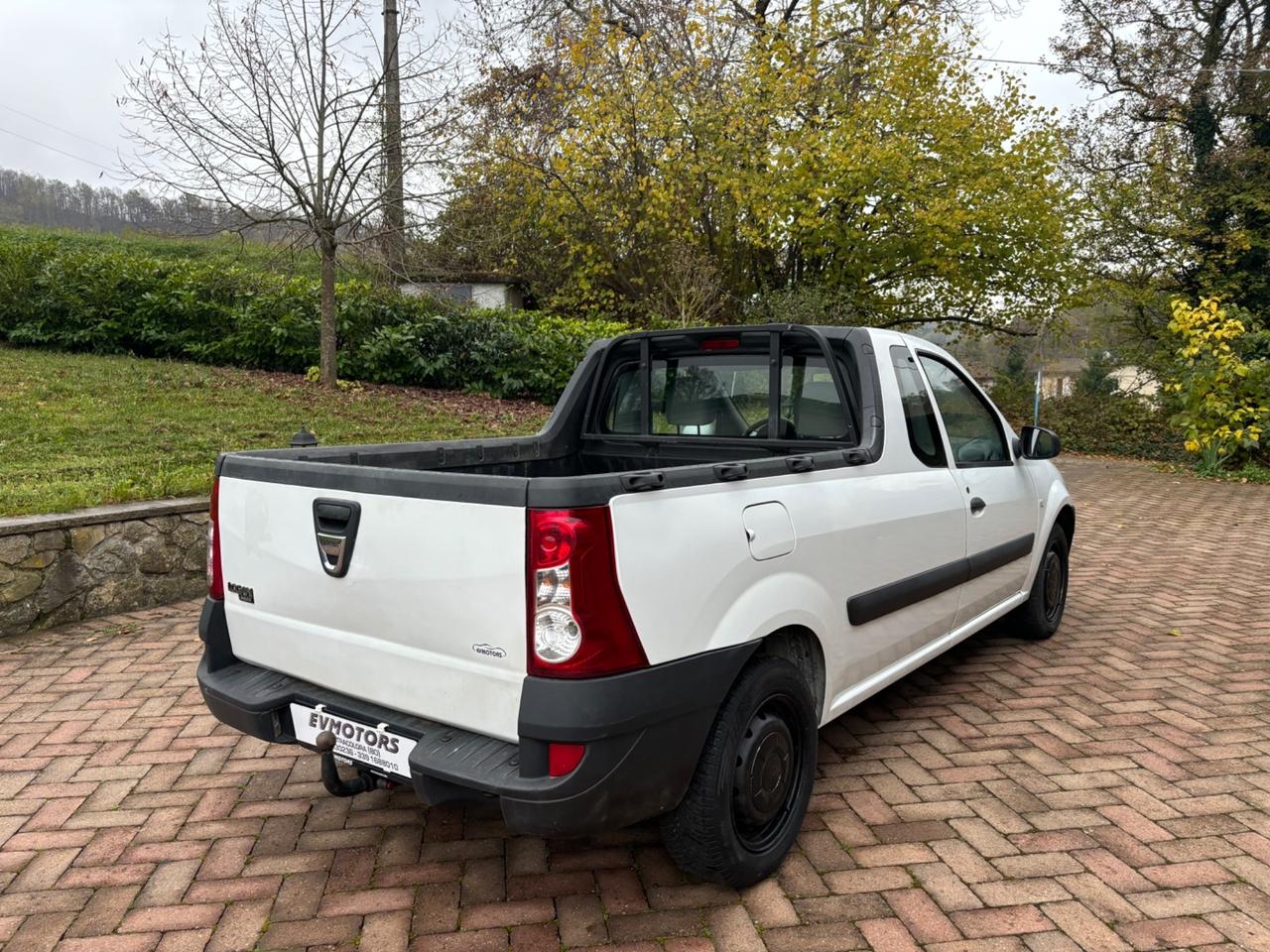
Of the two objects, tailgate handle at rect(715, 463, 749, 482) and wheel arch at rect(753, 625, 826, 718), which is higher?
tailgate handle at rect(715, 463, 749, 482)

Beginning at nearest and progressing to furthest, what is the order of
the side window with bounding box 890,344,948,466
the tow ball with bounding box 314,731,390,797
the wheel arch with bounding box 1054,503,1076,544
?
1. the tow ball with bounding box 314,731,390,797
2. the side window with bounding box 890,344,948,466
3. the wheel arch with bounding box 1054,503,1076,544

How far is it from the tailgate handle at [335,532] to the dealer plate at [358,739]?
44 centimetres

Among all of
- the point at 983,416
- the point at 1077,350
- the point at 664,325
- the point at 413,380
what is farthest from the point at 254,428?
the point at 1077,350

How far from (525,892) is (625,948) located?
40 centimetres

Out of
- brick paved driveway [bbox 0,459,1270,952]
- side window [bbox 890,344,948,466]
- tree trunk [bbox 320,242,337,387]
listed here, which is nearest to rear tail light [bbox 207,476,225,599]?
brick paved driveway [bbox 0,459,1270,952]

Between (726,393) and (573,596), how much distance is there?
198cm

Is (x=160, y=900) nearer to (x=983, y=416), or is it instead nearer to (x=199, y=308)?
(x=983, y=416)

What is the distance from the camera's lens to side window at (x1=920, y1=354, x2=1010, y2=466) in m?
3.86

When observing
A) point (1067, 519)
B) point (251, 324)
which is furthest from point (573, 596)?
point (251, 324)

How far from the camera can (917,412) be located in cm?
361

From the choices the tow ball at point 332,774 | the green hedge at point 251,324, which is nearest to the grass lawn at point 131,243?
the green hedge at point 251,324

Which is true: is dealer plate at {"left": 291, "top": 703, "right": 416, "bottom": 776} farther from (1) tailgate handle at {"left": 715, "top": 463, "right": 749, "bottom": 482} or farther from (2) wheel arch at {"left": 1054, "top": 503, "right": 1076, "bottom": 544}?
(2) wheel arch at {"left": 1054, "top": 503, "right": 1076, "bottom": 544}

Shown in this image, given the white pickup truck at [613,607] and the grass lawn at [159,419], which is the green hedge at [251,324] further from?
the white pickup truck at [613,607]

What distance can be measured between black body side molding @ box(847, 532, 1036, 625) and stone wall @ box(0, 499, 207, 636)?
4.29m
